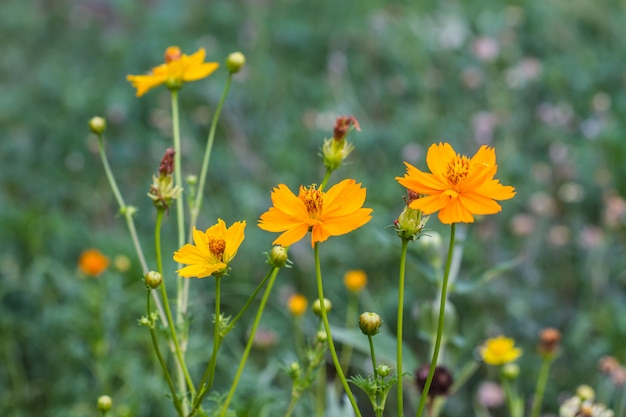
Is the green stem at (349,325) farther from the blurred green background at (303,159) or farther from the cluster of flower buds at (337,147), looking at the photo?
the cluster of flower buds at (337,147)

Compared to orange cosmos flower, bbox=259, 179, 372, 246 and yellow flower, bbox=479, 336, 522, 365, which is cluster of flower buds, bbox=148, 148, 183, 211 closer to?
orange cosmos flower, bbox=259, 179, 372, 246

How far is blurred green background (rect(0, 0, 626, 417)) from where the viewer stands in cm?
153

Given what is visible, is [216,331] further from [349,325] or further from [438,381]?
[349,325]

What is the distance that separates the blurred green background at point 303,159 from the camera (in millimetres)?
1532

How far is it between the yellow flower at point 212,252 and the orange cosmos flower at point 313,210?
3cm

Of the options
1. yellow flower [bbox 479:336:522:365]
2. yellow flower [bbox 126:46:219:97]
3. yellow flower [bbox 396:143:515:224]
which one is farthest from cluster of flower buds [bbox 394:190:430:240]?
yellow flower [bbox 479:336:522:365]

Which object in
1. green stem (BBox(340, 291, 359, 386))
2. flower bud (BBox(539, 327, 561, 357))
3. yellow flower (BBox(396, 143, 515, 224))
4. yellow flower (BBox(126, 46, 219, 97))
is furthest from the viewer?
green stem (BBox(340, 291, 359, 386))

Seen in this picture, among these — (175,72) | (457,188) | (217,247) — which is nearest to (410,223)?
(457,188)

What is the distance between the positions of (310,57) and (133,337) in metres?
1.69

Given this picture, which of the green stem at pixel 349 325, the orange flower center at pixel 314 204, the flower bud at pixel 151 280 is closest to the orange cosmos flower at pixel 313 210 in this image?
the orange flower center at pixel 314 204

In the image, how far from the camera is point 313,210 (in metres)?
0.63

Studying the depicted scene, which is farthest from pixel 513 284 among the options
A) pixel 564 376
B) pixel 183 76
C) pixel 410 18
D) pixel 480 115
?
pixel 410 18

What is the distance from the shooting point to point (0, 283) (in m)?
1.69

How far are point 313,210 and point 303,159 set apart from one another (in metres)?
1.55
